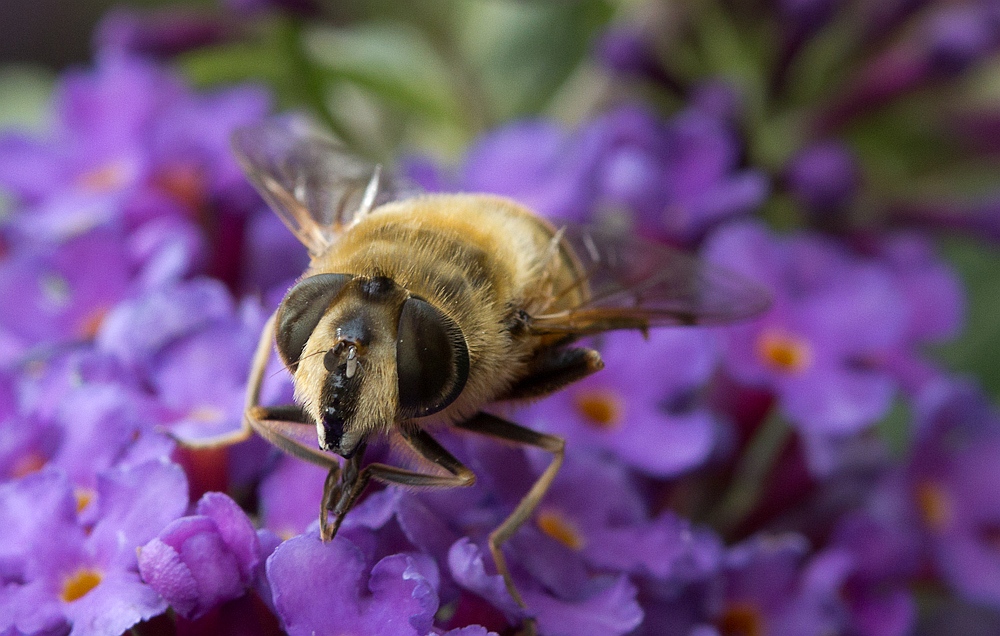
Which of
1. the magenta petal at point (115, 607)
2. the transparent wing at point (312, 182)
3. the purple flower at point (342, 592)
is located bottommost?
the magenta petal at point (115, 607)

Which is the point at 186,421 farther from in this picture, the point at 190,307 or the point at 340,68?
the point at 340,68

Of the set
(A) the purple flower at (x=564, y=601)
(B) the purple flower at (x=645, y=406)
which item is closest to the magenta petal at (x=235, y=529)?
(A) the purple flower at (x=564, y=601)

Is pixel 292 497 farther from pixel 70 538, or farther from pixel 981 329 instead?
pixel 981 329

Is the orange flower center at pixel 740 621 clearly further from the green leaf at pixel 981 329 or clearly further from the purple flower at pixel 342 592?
the green leaf at pixel 981 329

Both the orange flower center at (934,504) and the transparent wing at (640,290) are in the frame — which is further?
the orange flower center at (934,504)

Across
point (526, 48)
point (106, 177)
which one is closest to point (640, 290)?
point (106, 177)

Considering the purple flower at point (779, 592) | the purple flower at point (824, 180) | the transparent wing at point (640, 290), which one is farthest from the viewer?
the purple flower at point (824, 180)
